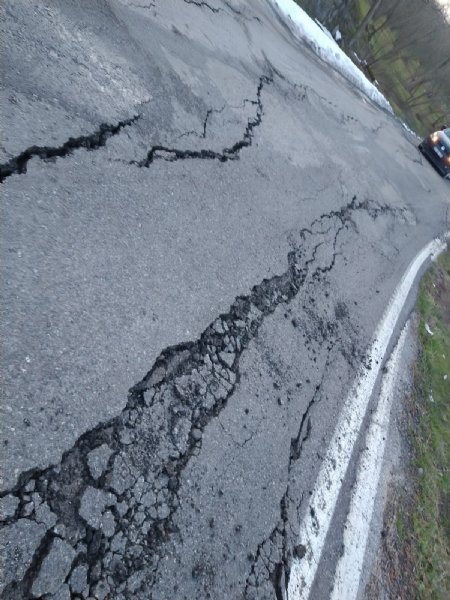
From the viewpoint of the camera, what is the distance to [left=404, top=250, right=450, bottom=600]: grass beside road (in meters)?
3.85

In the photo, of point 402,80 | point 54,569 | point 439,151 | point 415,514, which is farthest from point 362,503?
point 402,80

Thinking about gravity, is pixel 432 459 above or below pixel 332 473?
above

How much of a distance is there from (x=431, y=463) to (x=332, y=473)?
169 centimetres

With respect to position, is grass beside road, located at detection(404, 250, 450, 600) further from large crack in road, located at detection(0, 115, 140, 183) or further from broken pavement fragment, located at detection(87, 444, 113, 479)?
large crack in road, located at detection(0, 115, 140, 183)

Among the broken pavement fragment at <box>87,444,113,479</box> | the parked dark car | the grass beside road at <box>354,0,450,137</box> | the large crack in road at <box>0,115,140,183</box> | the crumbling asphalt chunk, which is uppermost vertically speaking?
the grass beside road at <box>354,0,450,137</box>

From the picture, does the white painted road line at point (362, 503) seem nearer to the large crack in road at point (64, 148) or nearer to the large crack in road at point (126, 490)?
the large crack in road at point (126, 490)

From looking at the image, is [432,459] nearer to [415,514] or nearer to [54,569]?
[415,514]

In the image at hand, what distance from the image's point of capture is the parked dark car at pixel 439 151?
13859mm

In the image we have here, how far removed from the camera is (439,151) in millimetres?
13977

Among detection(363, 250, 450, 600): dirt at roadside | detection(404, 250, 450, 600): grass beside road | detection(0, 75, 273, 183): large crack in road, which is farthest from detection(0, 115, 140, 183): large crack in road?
detection(404, 250, 450, 600): grass beside road

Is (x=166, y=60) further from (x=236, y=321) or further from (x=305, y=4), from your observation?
(x=305, y=4)

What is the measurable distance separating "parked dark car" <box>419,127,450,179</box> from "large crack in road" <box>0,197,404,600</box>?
13.1 meters

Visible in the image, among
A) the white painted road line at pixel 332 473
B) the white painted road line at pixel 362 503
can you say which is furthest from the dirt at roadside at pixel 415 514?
the white painted road line at pixel 332 473

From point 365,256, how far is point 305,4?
11.9 metres
